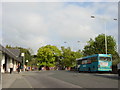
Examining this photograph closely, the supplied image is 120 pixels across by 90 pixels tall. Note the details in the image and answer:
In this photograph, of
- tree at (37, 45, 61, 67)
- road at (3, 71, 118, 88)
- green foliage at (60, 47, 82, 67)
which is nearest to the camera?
road at (3, 71, 118, 88)

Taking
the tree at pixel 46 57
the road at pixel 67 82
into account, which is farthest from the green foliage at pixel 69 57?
the road at pixel 67 82

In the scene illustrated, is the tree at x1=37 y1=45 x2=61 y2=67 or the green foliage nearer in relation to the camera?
the tree at x1=37 y1=45 x2=61 y2=67

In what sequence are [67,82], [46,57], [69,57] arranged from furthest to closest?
[69,57]
[46,57]
[67,82]

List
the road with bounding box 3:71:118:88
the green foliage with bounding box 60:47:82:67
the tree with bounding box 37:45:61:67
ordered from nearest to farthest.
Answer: the road with bounding box 3:71:118:88 → the tree with bounding box 37:45:61:67 → the green foliage with bounding box 60:47:82:67

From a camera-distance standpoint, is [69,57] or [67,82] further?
[69,57]

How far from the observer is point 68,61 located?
92.8m

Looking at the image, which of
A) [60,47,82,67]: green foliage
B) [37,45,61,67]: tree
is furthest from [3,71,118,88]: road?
[60,47,82,67]: green foliage

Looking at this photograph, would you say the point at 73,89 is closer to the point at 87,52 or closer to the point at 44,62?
the point at 87,52

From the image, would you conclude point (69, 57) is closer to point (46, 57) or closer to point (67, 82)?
point (46, 57)

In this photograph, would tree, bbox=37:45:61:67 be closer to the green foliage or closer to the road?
the green foliage


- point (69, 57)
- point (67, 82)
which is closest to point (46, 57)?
point (69, 57)

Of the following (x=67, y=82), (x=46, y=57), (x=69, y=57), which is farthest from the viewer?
(x=69, y=57)

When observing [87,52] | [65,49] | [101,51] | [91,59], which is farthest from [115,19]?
[65,49]

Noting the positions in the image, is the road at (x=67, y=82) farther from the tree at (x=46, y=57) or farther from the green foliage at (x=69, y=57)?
the green foliage at (x=69, y=57)
